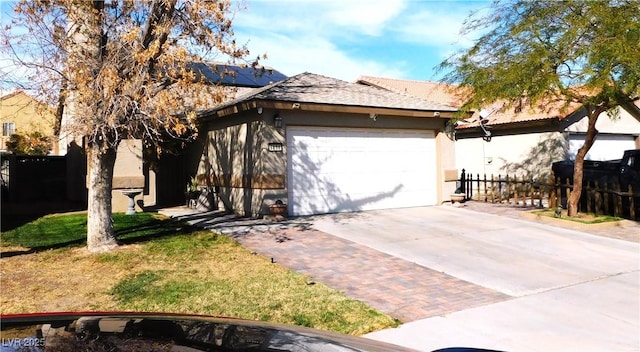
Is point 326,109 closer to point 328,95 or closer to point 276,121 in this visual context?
point 328,95

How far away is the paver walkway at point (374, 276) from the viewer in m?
6.11

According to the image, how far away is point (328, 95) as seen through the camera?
46.3 feet

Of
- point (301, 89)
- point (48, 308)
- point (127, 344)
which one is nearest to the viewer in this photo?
point (127, 344)

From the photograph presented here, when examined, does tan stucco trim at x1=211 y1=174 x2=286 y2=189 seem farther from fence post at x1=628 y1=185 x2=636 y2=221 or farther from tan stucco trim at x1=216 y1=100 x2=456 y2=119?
fence post at x1=628 y1=185 x2=636 y2=221

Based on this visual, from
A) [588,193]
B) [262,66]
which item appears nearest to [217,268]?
[262,66]

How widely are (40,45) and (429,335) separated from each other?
8136mm

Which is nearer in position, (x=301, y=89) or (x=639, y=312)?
(x=639, y=312)

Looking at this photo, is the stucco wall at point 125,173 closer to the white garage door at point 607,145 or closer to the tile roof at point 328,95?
the tile roof at point 328,95

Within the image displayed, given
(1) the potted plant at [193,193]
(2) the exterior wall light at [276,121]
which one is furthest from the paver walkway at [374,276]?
(1) the potted plant at [193,193]

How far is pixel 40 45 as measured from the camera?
8453 mm

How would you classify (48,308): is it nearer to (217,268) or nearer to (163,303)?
(163,303)

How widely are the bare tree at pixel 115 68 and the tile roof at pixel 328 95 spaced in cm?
330

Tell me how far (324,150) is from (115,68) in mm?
6474

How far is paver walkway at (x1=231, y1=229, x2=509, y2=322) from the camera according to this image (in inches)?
241
